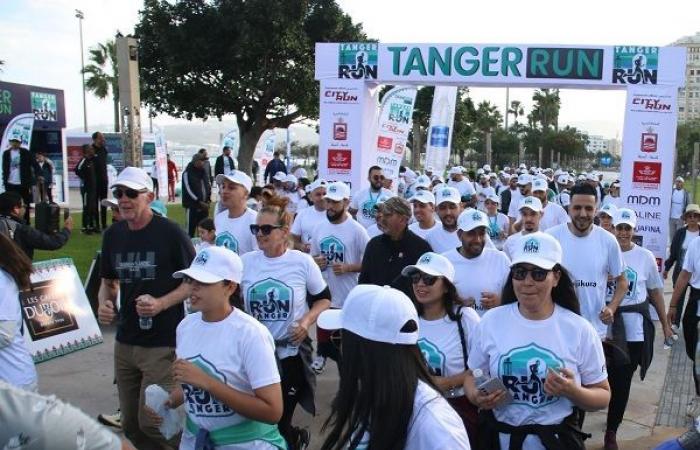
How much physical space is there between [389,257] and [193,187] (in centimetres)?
939

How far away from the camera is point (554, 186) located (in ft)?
67.3

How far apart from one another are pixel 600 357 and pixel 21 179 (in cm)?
1482

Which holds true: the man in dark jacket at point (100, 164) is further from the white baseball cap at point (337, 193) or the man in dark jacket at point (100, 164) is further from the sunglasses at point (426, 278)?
the sunglasses at point (426, 278)

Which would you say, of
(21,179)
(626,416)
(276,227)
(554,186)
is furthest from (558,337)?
(554,186)

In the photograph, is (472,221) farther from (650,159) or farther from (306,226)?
(650,159)

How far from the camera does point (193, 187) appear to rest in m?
14.3

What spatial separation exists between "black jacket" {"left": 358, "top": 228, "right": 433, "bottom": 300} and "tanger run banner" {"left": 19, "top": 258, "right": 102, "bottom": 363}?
3.76 m

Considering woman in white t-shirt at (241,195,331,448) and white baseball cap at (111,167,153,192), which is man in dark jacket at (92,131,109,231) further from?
woman in white t-shirt at (241,195,331,448)

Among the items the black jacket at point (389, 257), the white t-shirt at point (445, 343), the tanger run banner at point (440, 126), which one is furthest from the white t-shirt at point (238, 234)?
the tanger run banner at point (440, 126)

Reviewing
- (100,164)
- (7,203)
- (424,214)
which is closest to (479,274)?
(424,214)

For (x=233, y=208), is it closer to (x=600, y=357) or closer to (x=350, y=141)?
(x=600, y=357)

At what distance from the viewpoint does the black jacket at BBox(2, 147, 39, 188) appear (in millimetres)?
15328

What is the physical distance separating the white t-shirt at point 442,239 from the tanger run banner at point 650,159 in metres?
7.08

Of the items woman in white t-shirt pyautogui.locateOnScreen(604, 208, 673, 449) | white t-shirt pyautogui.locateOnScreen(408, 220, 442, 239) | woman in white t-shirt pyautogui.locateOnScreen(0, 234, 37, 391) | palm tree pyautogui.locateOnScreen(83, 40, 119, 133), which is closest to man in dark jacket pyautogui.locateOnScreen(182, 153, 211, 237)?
white t-shirt pyautogui.locateOnScreen(408, 220, 442, 239)
